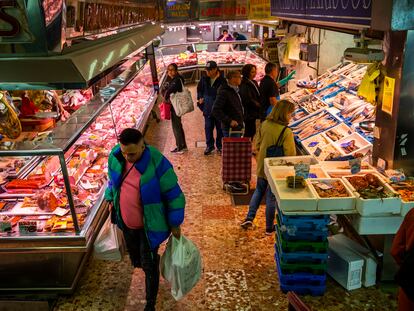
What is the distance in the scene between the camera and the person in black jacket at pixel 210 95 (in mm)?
8586

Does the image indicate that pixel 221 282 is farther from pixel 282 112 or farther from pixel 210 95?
pixel 210 95

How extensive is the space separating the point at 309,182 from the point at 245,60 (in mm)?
11913

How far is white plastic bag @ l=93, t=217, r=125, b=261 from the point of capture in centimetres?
456

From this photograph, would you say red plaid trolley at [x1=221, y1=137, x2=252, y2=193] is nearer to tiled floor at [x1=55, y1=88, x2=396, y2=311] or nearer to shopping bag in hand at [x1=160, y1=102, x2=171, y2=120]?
tiled floor at [x1=55, y1=88, x2=396, y2=311]

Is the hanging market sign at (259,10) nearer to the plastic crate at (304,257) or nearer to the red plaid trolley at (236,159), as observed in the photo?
the red plaid trolley at (236,159)

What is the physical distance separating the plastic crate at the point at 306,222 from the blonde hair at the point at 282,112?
142 centimetres

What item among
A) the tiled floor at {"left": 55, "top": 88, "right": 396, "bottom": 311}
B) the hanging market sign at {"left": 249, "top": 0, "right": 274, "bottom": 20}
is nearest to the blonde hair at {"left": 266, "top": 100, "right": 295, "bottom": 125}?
the tiled floor at {"left": 55, "top": 88, "right": 396, "bottom": 311}

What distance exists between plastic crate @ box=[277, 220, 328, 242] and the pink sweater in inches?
57.5

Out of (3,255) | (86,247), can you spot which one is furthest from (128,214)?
(3,255)

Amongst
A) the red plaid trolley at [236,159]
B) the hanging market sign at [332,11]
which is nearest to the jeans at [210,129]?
the red plaid trolley at [236,159]

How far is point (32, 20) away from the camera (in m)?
3.12

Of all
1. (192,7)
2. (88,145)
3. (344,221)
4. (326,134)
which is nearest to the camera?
(344,221)

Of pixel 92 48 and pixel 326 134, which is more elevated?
pixel 92 48

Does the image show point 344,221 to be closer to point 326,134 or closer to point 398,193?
point 398,193
